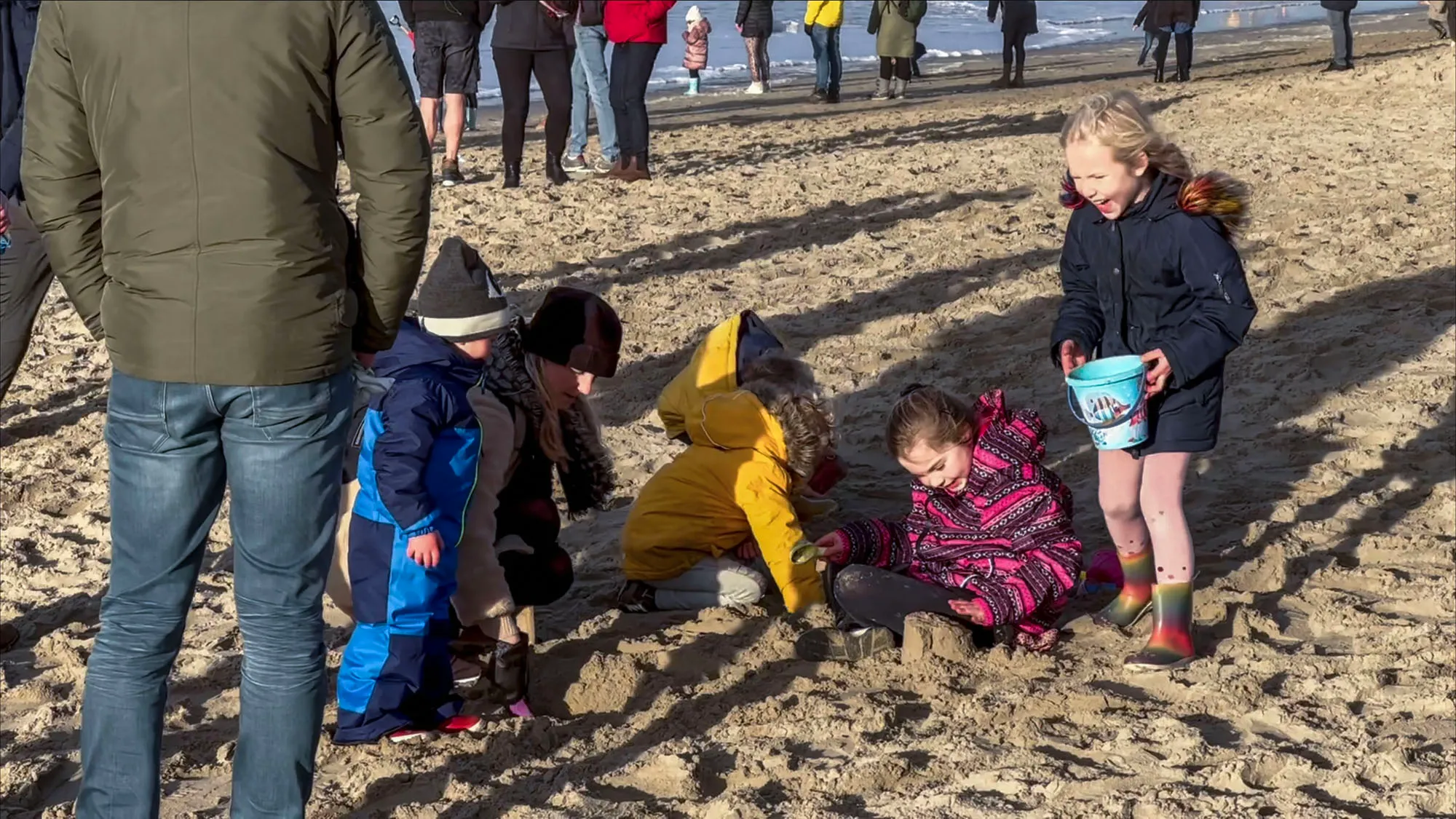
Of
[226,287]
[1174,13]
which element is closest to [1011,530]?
[226,287]

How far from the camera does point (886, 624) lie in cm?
406

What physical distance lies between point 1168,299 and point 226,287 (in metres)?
2.30

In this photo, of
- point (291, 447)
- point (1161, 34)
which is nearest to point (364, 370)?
point (291, 447)

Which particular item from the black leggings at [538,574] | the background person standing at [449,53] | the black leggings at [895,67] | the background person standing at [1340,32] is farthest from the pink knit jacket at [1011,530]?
the background person standing at [1340,32]

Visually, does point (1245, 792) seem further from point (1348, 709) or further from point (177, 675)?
point (177, 675)

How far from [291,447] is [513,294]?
5.21 metres

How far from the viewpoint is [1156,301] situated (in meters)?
3.83

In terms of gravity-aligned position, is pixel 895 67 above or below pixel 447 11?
below

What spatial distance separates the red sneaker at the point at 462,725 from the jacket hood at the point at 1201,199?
192 cm

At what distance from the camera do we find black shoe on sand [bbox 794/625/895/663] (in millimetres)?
4004

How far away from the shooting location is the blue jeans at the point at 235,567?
256 centimetres

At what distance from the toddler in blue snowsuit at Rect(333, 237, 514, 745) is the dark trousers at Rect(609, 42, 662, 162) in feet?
21.8

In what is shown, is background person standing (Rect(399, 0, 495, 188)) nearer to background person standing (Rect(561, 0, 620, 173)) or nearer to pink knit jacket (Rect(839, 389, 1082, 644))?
background person standing (Rect(561, 0, 620, 173))

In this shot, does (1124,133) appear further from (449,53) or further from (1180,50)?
(1180,50)
